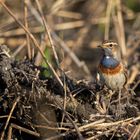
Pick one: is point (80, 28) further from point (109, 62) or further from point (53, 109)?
point (53, 109)

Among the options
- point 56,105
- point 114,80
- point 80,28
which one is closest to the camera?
point 56,105

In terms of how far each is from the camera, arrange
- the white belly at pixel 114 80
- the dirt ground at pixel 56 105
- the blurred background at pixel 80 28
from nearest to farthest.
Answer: the dirt ground at pixel 56 105 < the white belly at pixel 114 80 < the blurred background at pixel 80 28

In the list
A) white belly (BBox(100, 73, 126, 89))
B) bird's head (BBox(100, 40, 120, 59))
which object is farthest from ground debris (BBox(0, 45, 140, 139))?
bird's head (BBox(100, 40, 120, 59))

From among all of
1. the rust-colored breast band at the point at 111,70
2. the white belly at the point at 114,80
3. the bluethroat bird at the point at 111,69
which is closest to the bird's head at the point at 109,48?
the bluethroat bird at the point at 111,69

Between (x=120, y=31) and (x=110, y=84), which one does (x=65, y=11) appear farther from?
(x=110, y=84)

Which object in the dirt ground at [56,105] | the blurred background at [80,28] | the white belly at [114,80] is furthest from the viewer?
the blurred background at [80,28]

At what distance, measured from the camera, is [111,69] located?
6387 mm

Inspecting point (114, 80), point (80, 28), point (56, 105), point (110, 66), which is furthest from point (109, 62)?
point (80, 28)

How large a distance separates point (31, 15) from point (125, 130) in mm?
3547

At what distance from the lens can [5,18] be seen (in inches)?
379

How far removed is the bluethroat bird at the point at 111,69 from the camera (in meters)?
6.34

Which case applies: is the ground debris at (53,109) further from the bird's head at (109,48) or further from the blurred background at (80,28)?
the blurred background at (80,28)

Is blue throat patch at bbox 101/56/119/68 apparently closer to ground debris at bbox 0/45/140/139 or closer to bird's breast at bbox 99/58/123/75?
bird's breast at bbox 99/58/123/75

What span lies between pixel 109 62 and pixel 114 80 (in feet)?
0.68
